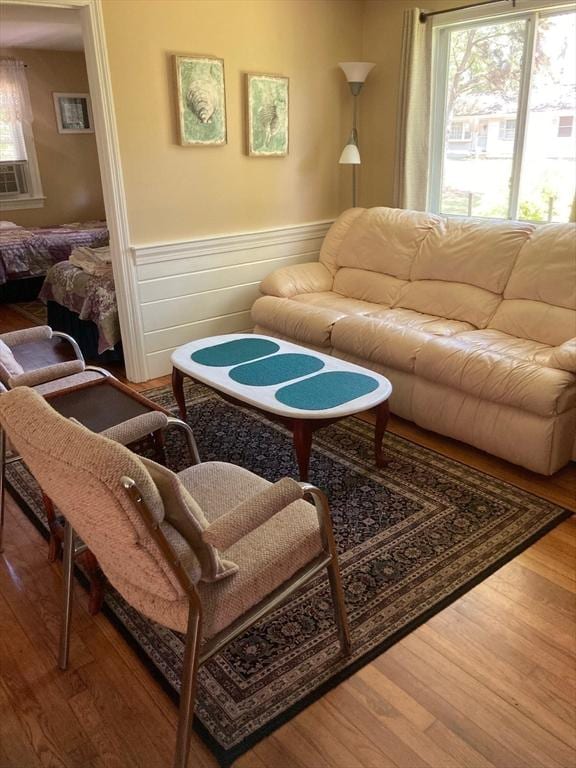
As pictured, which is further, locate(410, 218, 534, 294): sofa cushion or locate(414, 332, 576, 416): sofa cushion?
locate(410, 218, 534, 294): sofa cushion

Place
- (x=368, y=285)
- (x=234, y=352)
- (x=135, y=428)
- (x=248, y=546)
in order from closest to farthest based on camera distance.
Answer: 1. (x=248, y=546)
2. (x=135, y=428)
3. (x=234, y=352)
4. (x=368, y=285)

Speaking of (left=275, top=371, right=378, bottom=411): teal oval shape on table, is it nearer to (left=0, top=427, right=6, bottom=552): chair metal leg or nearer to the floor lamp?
(left=0, top=427, right=6, bottom=552): chair metal leg

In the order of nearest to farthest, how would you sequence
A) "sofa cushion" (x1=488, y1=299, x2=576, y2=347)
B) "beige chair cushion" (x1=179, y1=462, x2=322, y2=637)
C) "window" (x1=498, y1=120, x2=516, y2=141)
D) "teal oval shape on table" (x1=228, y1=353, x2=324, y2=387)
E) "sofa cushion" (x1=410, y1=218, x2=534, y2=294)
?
"beige chair cushion" (x1=179, y1=462, x2=322, y2=637) → "teal oval shape on table" (x1=228, y1=353, x2=324, y2=387) → "sofa cushion" (x1=488, y1=299, x2=576, y2=347) → "sofa cushion" (x1=410, y1=218, x2=534, y2=294) → "window" (x1=498, y1=120, x2=516, y2=141)

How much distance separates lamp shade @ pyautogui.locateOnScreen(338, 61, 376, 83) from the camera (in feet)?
13.7

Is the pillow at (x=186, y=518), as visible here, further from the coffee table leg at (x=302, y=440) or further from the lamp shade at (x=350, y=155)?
the lamp shade at (x=350, y=155)

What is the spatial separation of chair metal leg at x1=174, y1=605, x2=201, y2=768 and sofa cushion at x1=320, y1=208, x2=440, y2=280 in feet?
9.70

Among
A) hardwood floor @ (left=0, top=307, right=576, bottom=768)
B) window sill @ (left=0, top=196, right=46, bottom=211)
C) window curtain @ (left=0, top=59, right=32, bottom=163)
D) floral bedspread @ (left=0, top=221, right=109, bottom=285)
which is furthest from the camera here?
window sill @ (left=0, top=196, right=46, bottom=211)

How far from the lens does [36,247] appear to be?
592 centimetres

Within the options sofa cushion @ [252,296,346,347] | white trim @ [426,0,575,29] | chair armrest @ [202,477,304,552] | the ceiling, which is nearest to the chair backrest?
chair armrest @ [202,477,304,552]

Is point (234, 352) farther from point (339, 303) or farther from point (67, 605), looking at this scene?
point (67, 605)

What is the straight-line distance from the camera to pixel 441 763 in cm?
150

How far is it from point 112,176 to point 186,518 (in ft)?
9.10

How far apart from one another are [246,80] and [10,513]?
2.99 metres

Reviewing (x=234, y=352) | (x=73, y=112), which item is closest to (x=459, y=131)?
(x=234, y=352)
